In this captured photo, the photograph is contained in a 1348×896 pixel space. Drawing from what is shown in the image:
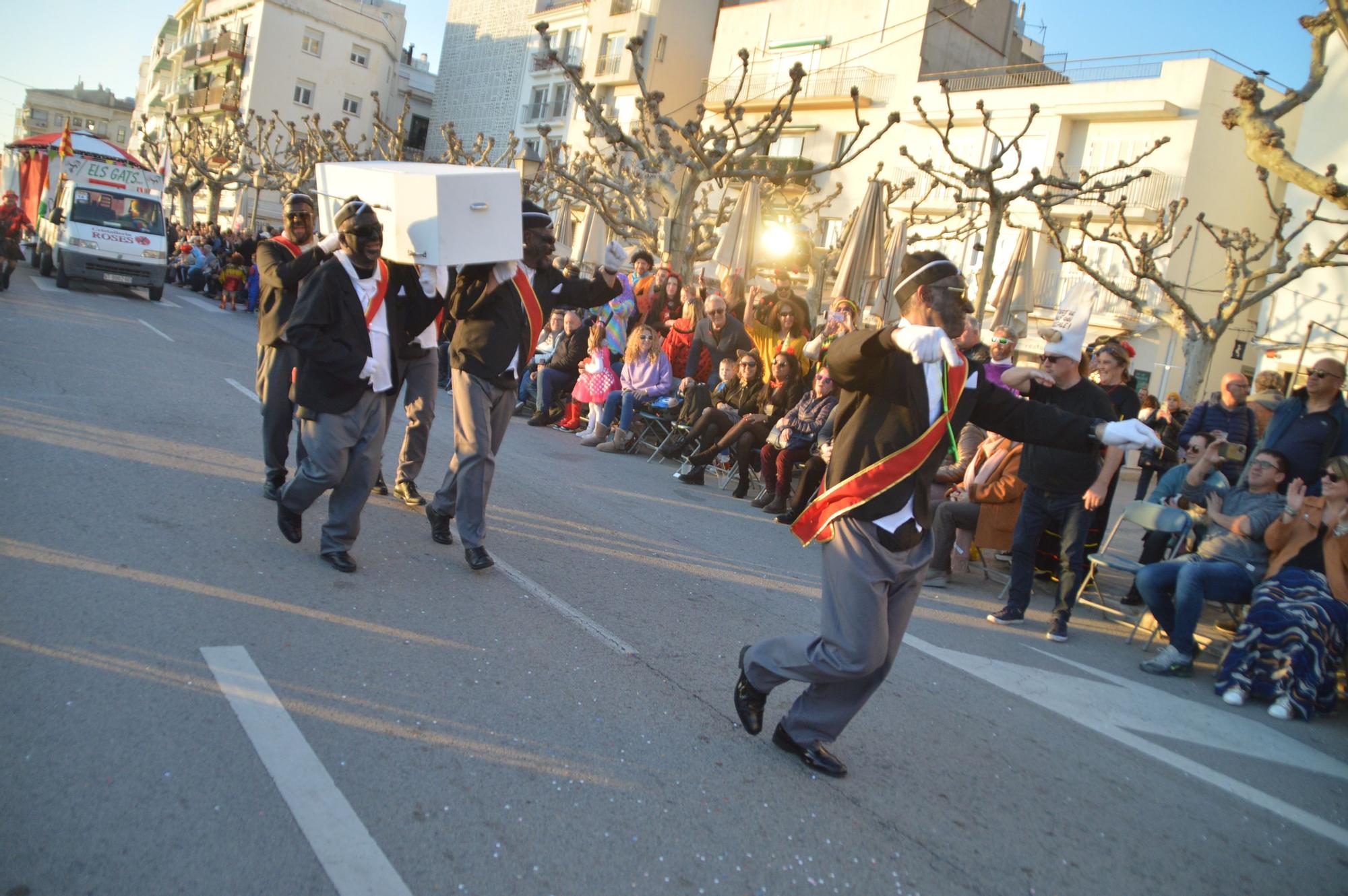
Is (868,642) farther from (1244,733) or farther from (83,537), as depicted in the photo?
(83,537)

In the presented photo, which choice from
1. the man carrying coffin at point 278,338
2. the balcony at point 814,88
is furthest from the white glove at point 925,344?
the balcony at point 814,88

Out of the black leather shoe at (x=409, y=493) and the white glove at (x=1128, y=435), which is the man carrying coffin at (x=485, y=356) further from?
the white glove at (x=1128, y=435)

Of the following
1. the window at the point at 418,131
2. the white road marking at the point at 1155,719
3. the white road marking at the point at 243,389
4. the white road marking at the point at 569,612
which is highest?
the window at the point at 418,131

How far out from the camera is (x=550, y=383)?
1348 cm

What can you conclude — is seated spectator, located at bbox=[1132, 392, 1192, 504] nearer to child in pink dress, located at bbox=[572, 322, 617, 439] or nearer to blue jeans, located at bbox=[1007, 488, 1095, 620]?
blue jeans, located at bbox=[1007, 488, 1095, 620]

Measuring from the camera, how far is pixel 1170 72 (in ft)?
96.9

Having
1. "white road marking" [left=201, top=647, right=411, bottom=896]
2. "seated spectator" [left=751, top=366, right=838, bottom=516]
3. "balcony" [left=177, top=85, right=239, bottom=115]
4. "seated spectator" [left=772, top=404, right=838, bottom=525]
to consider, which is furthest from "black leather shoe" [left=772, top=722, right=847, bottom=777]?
"balcony" [left=177, top=85, right=239, bottom=115]

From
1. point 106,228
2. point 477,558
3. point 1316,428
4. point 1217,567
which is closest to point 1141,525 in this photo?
point 1217,567

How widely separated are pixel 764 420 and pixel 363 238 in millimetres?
5842

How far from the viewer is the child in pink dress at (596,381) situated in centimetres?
1266

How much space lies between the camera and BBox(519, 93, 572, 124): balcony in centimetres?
5151

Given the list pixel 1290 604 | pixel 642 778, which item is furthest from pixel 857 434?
pixel 1290 604

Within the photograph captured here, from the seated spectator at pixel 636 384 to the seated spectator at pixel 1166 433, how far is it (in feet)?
18.5

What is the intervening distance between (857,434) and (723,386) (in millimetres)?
7526
